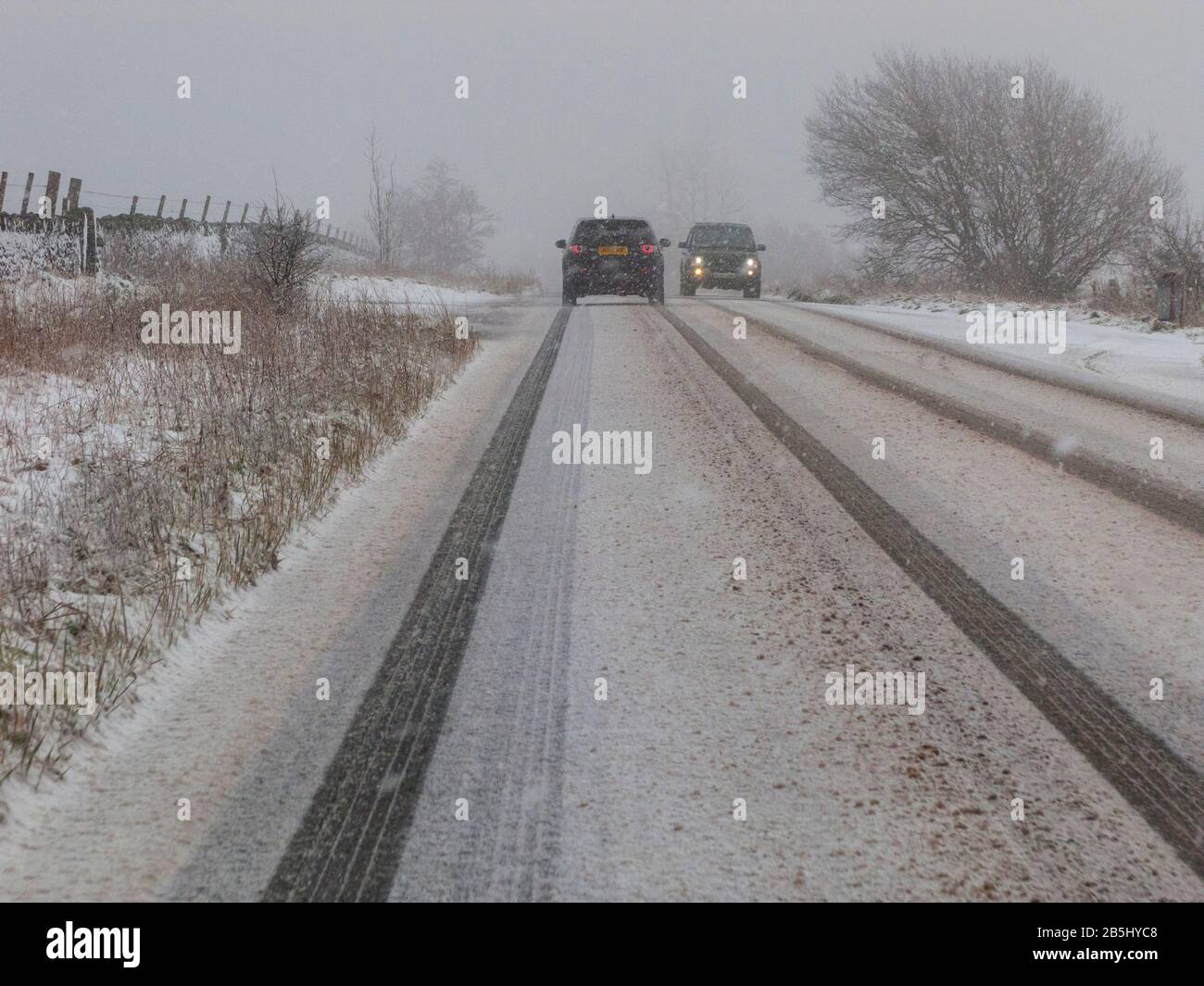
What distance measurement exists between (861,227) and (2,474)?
23270 millimetres

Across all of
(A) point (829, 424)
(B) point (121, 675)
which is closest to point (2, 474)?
(B) point (121, 675)

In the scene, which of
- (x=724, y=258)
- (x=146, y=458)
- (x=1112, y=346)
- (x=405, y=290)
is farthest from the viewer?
(x=724, y=258)

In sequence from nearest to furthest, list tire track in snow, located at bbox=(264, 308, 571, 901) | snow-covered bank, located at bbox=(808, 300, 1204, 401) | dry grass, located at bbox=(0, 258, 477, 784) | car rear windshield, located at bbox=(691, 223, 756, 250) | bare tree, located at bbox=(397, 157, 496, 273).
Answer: tire track in snow, located at bbox=(264, 308, 571, 901) → dry grass, located at bbox=(0, 258, 477, 784) → snow-covered bank, located at bbox=(808, 300, 1204, 401) → car rear windshield, located at bbox=(691, 223, 756, 250) → bare tree, located at bbox=(397, 157, 496, 273)

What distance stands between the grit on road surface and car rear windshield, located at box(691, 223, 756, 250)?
18.2 m

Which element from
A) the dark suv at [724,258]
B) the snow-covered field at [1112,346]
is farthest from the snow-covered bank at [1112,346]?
the dark suv at [724,258]

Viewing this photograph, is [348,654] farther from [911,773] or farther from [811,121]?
[811,121]

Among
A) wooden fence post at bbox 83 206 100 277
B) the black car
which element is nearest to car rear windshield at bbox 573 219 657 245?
the black car

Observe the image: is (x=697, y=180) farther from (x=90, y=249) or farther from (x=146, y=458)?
(x=146, y=458)

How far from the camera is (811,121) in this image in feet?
81.5

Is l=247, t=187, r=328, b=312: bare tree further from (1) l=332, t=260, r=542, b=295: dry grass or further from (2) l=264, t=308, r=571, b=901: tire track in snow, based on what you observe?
(1) l=332, t=260, r=542, b=295: dry grass

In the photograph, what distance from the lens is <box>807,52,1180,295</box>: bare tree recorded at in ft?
67.7

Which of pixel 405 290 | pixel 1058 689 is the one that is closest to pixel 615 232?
pixel 405 290

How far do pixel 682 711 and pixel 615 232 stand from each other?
16.0 m

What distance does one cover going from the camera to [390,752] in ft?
8.67
